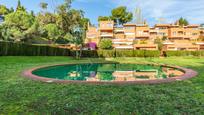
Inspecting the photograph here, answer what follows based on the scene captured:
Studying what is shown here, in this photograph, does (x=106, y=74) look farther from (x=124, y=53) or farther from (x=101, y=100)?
(x=124, y=53)

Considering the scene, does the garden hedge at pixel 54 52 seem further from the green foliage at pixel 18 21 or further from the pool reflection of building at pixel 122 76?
the green foliage at pixel 18 21

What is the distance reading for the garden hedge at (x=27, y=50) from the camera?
21002mm

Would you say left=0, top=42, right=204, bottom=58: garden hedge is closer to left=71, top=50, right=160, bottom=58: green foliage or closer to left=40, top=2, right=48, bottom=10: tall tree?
left=71, top=50, right=160, bottom=58: green foliage

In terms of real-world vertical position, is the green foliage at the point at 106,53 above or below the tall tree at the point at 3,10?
below

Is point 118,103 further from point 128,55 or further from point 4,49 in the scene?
point 128,55

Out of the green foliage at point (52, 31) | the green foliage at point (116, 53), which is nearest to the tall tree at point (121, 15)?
the green foliage at point (52, 31)

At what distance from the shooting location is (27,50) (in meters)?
23.7

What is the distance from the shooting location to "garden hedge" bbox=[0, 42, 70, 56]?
827 inches

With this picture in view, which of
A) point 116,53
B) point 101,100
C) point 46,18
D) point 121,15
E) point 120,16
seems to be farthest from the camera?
point 120,16

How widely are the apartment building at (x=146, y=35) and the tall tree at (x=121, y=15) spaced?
7.45m

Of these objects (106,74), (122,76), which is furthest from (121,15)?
(122,76)

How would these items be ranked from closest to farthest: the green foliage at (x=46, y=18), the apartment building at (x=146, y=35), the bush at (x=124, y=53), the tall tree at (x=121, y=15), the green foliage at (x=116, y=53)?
the green foliage at (x=116, y=53) < the bush at (x=124, y=53) < the green foliage at (x=46, y=18) < the apartment building at (x=146, y=35) < the tall tree at (x=121, y=15)

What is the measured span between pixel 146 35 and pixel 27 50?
131 feet

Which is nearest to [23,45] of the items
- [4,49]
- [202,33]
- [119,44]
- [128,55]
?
[4,49]
